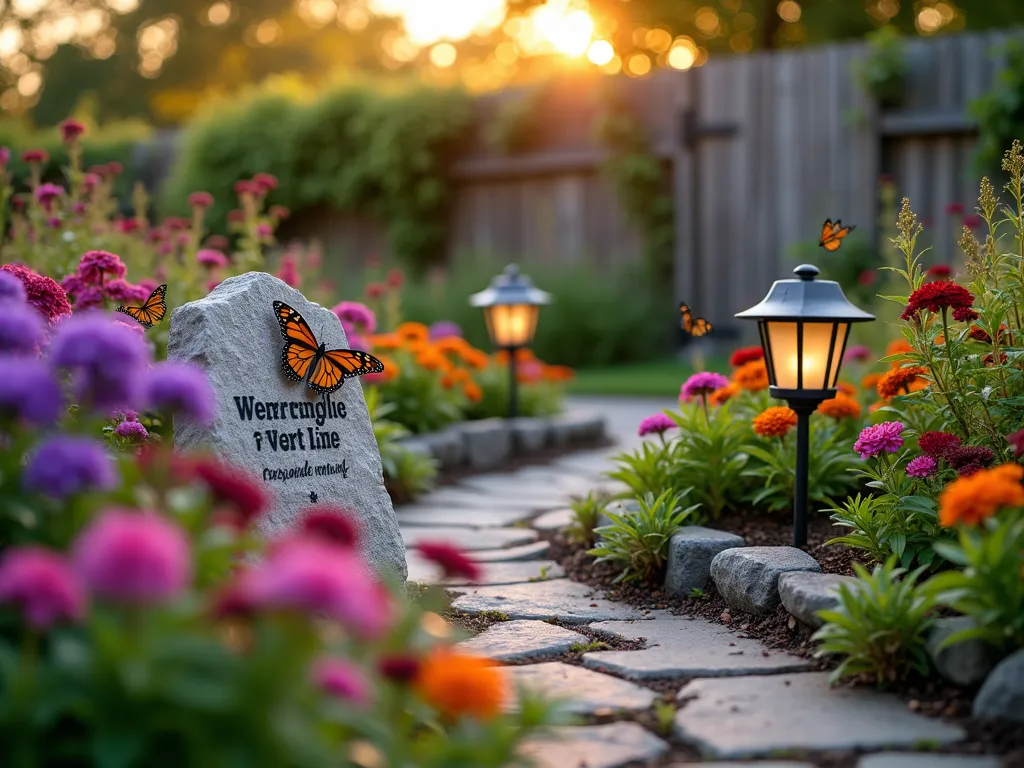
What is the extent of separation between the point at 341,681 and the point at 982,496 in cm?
134

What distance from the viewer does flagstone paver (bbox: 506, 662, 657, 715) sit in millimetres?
2457

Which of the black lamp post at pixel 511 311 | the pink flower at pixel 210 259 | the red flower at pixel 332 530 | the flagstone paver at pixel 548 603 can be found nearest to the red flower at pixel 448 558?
the red flower at pixel 332 530

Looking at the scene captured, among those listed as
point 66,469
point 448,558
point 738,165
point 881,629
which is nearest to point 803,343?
point 881,629

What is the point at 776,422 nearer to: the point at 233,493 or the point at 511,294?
the point at 233,493

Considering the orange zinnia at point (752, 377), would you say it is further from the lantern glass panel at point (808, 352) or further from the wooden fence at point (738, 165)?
the wooden fence at point (738, 165)

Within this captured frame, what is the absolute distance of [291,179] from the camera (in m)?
12.7

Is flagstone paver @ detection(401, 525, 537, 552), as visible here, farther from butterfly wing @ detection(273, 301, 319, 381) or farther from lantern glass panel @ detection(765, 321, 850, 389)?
lantern glass panel @ detection(765, 321, 850, 389)

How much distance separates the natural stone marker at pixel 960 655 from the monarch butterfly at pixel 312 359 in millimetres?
1762

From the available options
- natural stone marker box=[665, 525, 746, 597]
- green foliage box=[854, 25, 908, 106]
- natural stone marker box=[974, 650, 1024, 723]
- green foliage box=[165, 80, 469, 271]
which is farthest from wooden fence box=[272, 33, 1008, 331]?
natural stone marker box=[974, 650, 1024, 723]

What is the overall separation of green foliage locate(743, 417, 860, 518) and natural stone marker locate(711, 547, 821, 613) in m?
0.50

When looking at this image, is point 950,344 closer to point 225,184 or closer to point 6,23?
point 225,184

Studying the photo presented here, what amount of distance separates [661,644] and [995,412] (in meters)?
1.17

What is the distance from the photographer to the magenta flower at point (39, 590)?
1.37 meters

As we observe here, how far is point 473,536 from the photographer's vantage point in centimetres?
449
